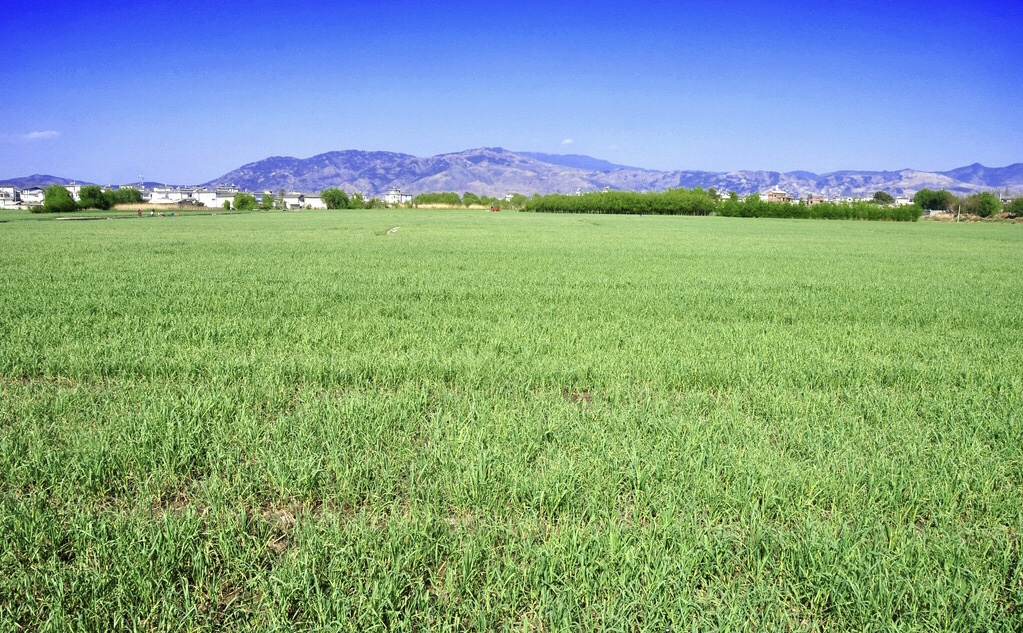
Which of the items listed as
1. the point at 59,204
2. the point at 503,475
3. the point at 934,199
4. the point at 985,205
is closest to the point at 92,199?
the point at 59,204

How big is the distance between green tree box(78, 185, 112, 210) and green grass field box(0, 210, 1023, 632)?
132 m

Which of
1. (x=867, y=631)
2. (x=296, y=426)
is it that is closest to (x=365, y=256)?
(x=296, y=426)

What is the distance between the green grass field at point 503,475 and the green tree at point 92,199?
13197 cm

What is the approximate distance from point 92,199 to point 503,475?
14329 centimetres

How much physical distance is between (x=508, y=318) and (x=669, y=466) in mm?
5731

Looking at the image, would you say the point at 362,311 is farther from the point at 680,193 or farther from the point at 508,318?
the point at 680,193

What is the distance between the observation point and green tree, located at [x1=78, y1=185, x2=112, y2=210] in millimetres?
115562

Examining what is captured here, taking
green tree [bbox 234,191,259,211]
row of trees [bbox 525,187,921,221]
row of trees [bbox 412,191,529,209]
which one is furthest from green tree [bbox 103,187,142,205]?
row of trees [bbox 525,187,921,221]

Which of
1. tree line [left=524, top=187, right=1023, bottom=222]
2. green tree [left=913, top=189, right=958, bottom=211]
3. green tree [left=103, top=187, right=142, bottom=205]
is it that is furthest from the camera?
green tree [left=913, top=189, right=958, bottom=211]

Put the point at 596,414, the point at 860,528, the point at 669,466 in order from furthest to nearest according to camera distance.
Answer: the point at 596,414 < the point at 669,466 < the point at 860,528

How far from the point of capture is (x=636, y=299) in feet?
38.2

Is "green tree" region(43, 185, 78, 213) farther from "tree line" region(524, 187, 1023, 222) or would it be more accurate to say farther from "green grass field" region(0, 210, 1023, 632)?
"green grass field" region(0, 210, 1023, 632)

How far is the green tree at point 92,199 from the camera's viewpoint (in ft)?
379

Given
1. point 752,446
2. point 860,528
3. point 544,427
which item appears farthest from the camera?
point 544,427
